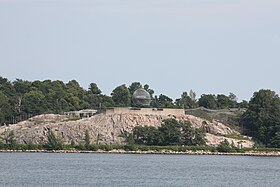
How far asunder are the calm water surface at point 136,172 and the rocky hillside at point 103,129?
24102 mm

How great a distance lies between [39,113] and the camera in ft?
503

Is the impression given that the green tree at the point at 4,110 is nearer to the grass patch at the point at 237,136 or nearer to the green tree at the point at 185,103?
the green tree at the point at 185,103

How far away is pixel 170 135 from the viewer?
122m

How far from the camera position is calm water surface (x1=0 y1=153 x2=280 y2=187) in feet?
226

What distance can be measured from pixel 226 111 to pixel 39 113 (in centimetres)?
3119

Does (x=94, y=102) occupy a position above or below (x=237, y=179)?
above

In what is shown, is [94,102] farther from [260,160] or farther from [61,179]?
[61,179]

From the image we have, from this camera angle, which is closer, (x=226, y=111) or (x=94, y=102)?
(x=226, y=111)

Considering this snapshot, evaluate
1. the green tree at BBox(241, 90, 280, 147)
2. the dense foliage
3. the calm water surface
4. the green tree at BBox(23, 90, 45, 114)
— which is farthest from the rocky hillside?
→ the calm water surface

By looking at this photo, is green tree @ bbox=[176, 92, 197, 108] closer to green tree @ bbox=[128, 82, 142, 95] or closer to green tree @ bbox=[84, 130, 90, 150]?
green tree @ bbox=[128, 82, 142, 95]

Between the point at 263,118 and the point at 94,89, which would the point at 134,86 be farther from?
the point at 263,118

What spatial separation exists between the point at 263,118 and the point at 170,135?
15.5m

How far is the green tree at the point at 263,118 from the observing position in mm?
126812

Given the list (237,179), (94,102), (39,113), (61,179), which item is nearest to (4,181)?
(61,179)
